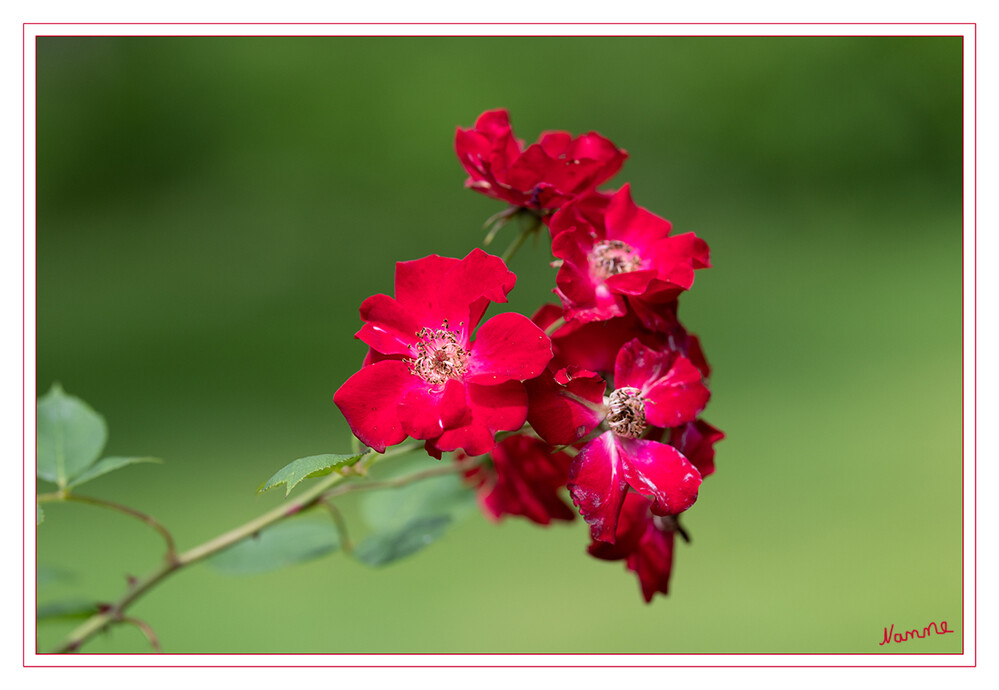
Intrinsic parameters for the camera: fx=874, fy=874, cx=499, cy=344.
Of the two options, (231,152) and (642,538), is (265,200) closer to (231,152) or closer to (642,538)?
(231,152)

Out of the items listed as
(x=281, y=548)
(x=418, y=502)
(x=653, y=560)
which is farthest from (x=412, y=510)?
(x=653, y=560)

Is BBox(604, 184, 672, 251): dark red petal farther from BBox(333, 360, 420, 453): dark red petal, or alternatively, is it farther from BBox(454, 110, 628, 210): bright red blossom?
BBox(333, 360, 420, 453): dark red petal

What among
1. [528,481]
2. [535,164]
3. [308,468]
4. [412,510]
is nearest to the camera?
[308,468]

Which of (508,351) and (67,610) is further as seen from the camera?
(67,610)

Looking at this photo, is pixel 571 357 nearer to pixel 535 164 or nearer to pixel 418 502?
pixel 535 164

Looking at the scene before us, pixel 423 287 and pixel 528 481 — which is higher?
pixel 423 287

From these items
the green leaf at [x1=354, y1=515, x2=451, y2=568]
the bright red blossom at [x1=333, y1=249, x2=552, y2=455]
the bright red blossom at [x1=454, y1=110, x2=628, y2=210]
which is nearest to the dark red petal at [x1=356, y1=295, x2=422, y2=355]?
the bright red blossom at [x1=333, y1=249, x2=552, y2=455]

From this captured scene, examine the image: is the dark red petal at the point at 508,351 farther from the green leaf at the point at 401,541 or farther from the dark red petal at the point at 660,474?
the green leaf at the point at 401,541
